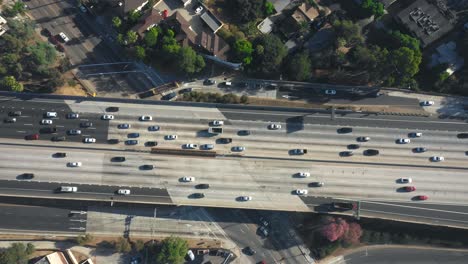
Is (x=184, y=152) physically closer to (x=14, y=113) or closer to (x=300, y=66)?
(x=300, y=66)

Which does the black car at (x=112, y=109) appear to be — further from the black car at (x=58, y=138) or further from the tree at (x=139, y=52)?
the tree at (x=139, y=52)

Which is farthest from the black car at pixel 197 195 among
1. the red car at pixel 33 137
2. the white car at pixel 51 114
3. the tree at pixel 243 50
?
the red car at pixel 33 137

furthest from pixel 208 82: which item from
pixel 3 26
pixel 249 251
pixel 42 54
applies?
pixel 3 26

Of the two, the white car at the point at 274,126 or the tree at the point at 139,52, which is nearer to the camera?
the white car at the point at 274,126

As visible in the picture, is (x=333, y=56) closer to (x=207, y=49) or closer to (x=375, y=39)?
(x=375, y=39)

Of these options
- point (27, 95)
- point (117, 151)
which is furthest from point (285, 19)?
point (27, 95)

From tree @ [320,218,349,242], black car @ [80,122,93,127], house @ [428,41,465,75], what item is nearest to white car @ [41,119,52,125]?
black car @ [80,122,93,127]
